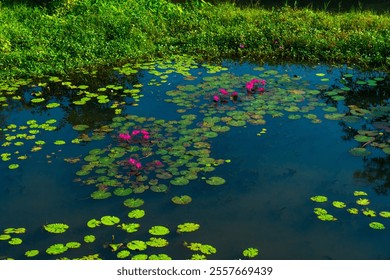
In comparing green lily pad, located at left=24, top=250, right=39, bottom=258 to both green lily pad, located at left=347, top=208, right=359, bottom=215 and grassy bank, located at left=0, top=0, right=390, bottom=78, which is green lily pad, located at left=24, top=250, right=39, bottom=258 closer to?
green lily pad, located at left=347, top=208, right=359, bottom=215

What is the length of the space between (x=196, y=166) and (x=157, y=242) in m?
1.42

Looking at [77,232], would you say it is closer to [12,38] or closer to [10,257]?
[10,257]

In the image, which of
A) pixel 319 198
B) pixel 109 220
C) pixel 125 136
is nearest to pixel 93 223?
pixel 109 220

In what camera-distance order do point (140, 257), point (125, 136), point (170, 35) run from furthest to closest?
point (170, 35)
point (125, 136)
point (140, 257)

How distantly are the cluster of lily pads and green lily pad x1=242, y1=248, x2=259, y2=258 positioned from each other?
83 centimetres

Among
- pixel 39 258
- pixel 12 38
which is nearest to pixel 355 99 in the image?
pixel 39 258

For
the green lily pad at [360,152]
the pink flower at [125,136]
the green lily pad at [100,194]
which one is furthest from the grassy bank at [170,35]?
the green lily pad at [100,194]

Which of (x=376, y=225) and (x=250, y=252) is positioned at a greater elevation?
(x=376, y=225)

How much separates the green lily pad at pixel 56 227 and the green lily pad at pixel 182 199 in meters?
1.06

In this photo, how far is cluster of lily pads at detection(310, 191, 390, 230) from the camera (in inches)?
202

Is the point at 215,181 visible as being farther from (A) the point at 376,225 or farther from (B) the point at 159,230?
(A) the point at 376,225

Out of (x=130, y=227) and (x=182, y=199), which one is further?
(x=182, y=199)

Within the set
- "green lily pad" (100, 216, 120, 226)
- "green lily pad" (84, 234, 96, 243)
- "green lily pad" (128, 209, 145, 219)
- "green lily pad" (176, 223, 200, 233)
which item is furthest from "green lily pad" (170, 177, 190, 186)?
"green lily pad" (84, 234, 96, 243)

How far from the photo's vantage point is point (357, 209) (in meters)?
5.29
